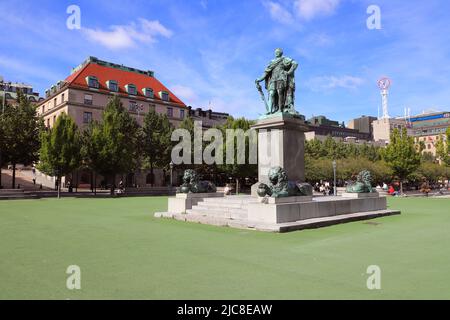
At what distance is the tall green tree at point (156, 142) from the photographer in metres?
51.2

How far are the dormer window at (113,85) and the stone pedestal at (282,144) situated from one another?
53.7 m

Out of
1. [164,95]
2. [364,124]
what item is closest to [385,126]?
[364,124]

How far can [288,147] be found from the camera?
54.4 ft

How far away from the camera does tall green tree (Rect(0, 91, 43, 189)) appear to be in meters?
39.9

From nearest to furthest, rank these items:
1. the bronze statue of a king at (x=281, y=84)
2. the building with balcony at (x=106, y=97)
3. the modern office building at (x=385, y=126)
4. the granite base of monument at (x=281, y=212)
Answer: the granite base of monument at (x=281, y=212) → the bronze statue of a king at (x=281, y=84) → the building with balcony at (x=106, y=97) → the modern office building at (x=385, y=126)

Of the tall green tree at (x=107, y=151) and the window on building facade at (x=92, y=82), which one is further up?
the window on building facade at (x=92, y=82)

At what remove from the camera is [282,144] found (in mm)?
16344

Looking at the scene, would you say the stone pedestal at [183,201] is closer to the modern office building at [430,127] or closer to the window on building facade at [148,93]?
the window on building facade at [148,93]

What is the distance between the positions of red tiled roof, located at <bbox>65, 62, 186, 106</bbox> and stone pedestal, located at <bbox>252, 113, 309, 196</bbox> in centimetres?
5138

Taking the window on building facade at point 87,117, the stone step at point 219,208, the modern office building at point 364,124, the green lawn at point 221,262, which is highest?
the modern office building at point 364,124

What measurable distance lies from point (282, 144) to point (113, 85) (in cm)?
5567

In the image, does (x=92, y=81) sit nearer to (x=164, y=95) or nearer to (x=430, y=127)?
(x=164, y=95)

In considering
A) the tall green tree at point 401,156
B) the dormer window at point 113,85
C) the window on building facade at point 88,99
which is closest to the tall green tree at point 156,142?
the window on building facade at point 88,99
